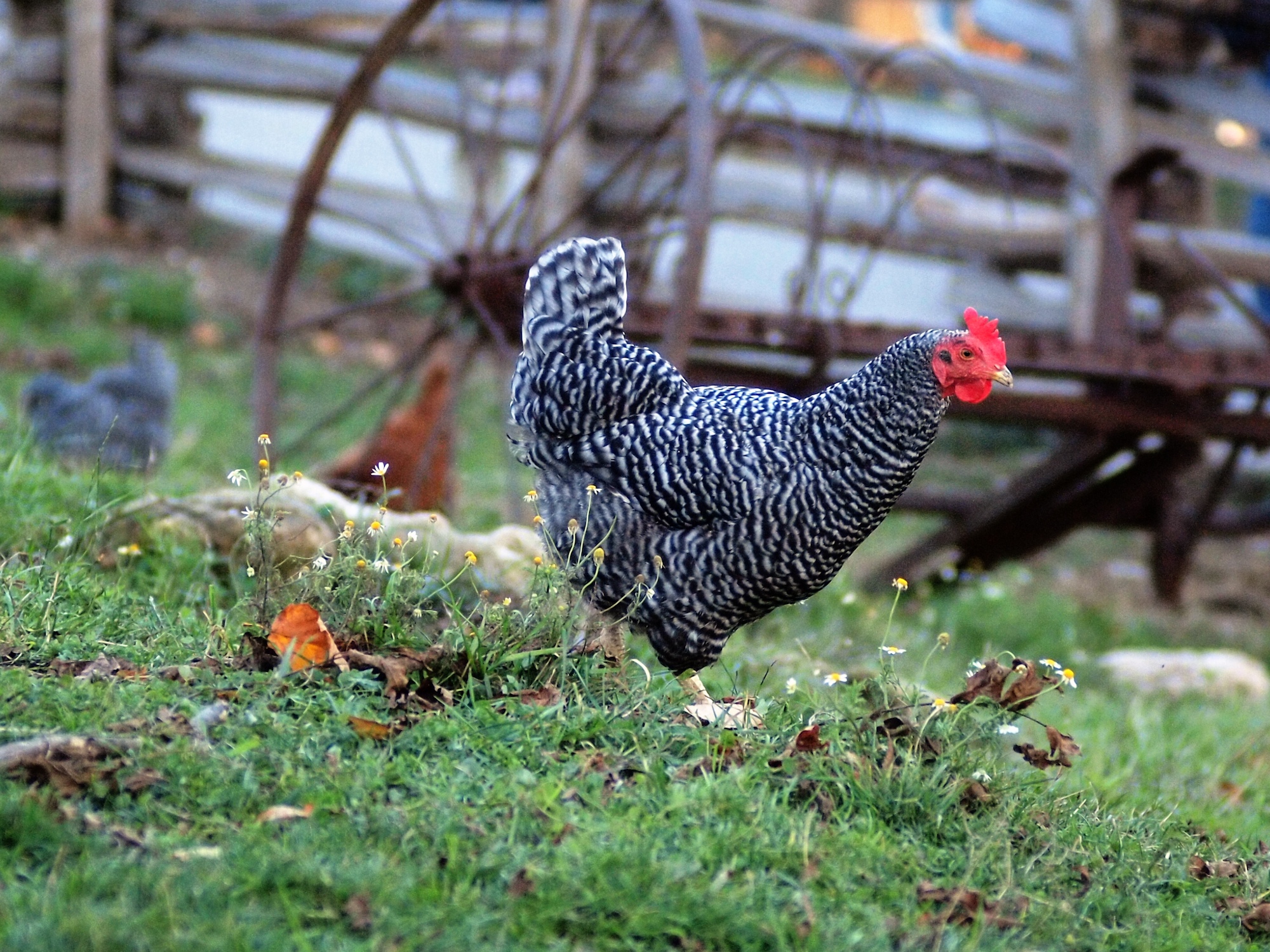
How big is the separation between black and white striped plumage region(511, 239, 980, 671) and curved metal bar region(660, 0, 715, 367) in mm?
614

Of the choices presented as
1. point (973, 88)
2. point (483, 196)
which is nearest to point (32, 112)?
point (483, 196)

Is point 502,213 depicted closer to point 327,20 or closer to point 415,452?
point 415,452

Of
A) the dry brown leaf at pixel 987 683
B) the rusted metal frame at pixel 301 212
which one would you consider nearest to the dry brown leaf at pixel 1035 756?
the dry brown leaf at pixel 987 683

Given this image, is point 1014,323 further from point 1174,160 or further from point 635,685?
point 635,685

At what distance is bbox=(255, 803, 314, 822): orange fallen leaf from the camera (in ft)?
7.70

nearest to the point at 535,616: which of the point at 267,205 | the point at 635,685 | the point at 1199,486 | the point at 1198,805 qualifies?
the point at 635,685

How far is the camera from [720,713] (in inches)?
120

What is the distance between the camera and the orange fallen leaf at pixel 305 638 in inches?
112

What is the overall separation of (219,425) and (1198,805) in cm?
510

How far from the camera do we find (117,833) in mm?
2264

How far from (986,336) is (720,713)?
3.61ft

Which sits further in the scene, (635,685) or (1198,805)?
(1198,805)

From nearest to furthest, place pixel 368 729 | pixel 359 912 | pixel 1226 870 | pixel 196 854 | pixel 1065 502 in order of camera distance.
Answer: pixel 359 912
pixel 196 854
pixel 368 729
pixel 1226 870
pixel 1065 502

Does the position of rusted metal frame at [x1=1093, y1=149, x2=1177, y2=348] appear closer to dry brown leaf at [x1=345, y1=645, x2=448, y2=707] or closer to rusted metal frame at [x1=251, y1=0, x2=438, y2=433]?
rusted metal frame at [x1=251, y1=0, x2=438, y2=433]
